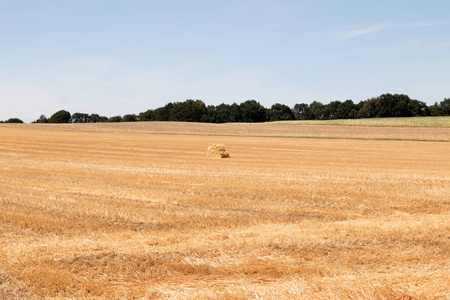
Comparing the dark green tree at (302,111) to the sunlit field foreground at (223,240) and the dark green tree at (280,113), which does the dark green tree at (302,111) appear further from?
the sunlit field foreground at (223,240)

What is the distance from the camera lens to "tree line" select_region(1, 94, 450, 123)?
131m

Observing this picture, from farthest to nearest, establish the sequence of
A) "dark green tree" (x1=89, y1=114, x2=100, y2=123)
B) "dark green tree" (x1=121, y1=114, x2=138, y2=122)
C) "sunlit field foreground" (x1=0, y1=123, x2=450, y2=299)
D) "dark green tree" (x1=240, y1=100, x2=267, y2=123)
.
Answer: "dark green tree" (x1=89, y1=114, x2=100, y2=123), "dark green tree" (x1=121, y1=114, x2=138, y2=122), "dark green tree" (x1=240, y1=100, x2=267, y2=123), "sunlit field foreground" (x1=0, y1=123, x2=450, y2=299)

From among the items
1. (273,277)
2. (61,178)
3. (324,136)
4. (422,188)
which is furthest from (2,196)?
(324,136)

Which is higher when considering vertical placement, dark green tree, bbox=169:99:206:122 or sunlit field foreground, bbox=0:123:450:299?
dark green tree, bbox=169:99:206:122

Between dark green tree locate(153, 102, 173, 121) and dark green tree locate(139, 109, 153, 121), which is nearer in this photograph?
dark green tree locate(153, 102, 173, 121)

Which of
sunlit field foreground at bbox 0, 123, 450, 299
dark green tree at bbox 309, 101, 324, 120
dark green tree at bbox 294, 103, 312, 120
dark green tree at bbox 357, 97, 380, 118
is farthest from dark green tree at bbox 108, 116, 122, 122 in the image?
sunlit field foreground at bbox 0, 123, 450, 299

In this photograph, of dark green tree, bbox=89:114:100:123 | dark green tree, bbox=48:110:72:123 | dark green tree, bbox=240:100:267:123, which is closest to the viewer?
dark green tree, bbox=240:100:267:123

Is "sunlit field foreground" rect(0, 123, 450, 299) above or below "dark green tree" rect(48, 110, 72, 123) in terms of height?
below

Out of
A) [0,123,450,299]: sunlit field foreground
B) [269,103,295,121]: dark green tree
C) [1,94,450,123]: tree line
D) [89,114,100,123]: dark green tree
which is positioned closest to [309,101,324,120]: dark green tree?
[1,94,450,123]: tree line

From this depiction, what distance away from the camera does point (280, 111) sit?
162m

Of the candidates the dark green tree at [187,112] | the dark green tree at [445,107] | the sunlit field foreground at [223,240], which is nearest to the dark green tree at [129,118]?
the dark green tree at [187,112]

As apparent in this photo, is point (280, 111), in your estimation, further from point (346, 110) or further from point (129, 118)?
point (129, 118)

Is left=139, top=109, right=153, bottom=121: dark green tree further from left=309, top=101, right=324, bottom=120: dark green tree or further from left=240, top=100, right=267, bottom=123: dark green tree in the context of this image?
left=309, top=101, right=324, bottom=120: dark green tree

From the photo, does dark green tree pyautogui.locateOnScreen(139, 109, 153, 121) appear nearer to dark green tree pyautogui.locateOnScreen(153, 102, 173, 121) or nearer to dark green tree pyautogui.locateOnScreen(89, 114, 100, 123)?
dark green tree pyautogui.locateOnScreen(153, 102, 173, 121)
